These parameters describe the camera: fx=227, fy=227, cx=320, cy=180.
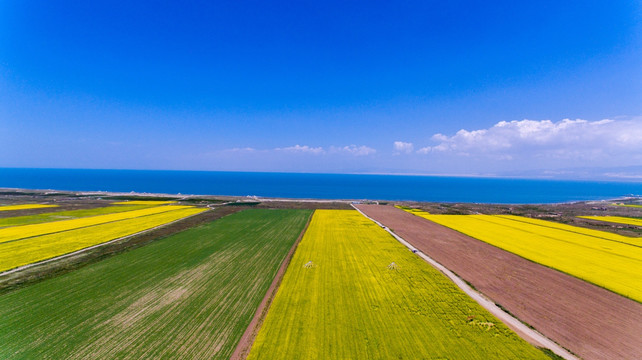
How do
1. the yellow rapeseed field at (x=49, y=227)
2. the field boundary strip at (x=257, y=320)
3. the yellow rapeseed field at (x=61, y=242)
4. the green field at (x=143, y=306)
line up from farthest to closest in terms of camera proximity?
the yellow rapeseed field at (x=49, y=227)
the yellow rapeseed field at (x=61, y=242)
the green field at (x=143, y=306)
the field boundary strip at (x=257, y=320)

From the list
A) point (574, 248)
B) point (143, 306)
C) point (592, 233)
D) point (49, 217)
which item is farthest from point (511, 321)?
point (49, 217)

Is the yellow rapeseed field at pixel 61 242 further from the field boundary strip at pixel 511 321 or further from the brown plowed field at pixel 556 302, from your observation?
the brown plowed field at pixel 556 302

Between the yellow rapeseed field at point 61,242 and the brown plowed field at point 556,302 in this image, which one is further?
the yellow rapeseed field at point 61,242

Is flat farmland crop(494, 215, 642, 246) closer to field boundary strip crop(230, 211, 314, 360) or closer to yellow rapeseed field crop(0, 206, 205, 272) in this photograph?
field boundary strip crop(230, 211, 314, 360)

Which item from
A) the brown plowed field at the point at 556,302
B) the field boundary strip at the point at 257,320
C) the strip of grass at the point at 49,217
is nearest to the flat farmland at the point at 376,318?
the field boundary strip at the point at 257,320

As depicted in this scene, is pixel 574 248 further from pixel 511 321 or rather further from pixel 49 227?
pixel 49 227

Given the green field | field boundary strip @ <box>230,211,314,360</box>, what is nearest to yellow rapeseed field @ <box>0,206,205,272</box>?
the green field
